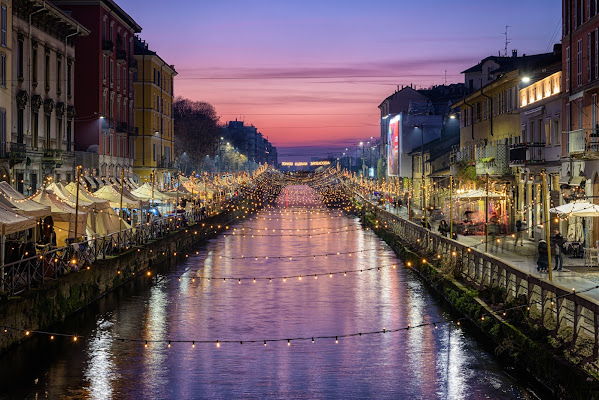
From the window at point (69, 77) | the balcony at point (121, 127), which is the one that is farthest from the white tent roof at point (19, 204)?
the balcony at point (121, 127)

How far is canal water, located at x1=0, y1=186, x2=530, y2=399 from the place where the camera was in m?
22.5

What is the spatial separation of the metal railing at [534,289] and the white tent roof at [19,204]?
1459cm

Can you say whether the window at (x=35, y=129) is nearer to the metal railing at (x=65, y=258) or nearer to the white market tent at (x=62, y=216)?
the metal railing at (x=65, y=258)

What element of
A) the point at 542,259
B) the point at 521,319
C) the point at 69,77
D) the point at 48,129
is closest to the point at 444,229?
the point at 542,259

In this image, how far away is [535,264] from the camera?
36531mm

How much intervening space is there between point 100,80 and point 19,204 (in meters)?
45.5

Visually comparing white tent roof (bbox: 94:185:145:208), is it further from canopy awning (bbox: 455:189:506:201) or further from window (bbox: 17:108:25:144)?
canopy awning (bbox: 455:189:506:201)

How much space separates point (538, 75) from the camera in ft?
180

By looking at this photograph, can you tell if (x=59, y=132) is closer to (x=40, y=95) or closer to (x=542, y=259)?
(x=40, y=95)

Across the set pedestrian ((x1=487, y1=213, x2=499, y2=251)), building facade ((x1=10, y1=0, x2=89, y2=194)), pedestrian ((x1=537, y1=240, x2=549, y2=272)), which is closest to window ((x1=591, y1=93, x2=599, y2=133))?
pedestrian ((x1=537, y1=240, x2=549, y2=272))

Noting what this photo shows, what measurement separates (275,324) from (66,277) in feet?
22.5

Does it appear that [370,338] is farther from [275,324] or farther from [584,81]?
[584,81]

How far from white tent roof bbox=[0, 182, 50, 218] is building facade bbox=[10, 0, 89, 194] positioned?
16.6 meters

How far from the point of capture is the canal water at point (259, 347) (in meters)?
22.5
